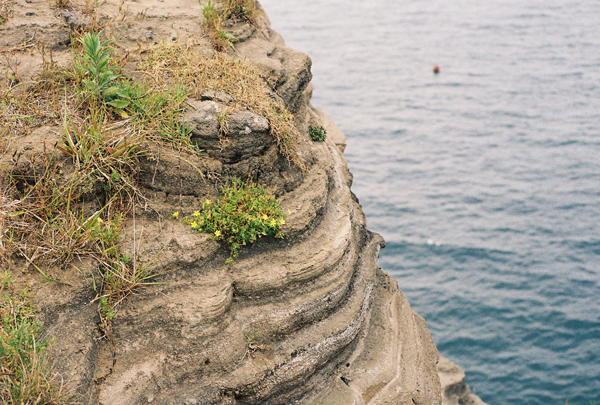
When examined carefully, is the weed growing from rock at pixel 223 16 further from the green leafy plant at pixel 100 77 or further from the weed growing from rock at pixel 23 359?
the weed growing from rock at pixel 23 359

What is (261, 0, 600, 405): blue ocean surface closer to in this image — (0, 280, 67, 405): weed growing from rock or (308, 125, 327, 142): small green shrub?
(308, 125, 327, 142): small green shrub

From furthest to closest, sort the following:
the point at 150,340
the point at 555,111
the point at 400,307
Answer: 1. the point at 555,111
2. the point at 400,307
3. the point at 150,340

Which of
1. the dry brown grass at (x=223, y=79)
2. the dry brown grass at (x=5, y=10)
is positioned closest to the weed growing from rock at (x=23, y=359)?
the dry brown grass at (x=223, y=79)

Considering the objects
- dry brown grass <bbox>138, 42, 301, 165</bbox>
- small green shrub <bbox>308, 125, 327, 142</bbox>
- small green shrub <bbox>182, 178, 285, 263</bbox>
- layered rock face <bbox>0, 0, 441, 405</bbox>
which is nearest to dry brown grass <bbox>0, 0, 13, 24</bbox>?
layered rock face <bbox>0, 0, 441, 405</bbox>

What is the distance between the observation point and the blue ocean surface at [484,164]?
1817cm

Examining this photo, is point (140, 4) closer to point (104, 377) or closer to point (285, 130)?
point (285, 130)

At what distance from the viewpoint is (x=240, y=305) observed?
7.24 meters

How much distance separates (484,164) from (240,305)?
73.3 feet

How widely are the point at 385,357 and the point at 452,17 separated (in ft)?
136

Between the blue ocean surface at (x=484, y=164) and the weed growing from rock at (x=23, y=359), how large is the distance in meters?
14.8

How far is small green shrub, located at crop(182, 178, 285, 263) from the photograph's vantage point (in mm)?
7309

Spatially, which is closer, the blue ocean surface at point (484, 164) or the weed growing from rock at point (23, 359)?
the weed growing from rock at point (23, 359)

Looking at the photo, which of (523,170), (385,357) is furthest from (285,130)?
(523,170)

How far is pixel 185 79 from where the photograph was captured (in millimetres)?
8008
